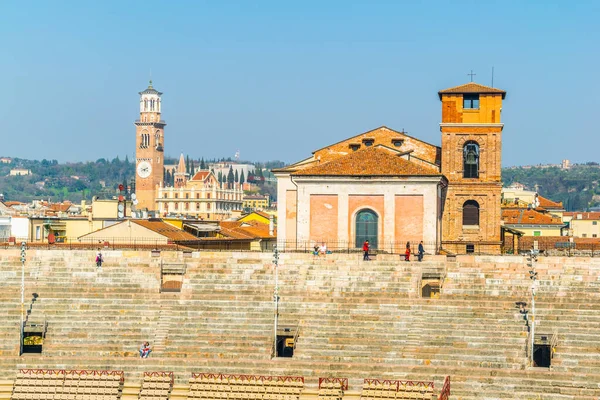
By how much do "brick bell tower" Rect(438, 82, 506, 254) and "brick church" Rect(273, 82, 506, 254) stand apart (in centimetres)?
6

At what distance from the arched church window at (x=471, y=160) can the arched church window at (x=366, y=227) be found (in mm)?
11179

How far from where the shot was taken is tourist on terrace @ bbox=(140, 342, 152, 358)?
53162 mm

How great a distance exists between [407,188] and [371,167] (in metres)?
2.63

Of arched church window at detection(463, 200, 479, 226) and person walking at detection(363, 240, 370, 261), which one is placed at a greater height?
arched church window at detection(463, 200, 479, 226)

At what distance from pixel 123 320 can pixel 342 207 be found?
1571 centimetres

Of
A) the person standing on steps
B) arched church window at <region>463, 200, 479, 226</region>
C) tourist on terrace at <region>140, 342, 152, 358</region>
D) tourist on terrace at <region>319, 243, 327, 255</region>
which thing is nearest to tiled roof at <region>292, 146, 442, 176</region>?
tourist on terrace at <region>319, 243, 327, 255</region>

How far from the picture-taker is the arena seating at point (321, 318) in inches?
1993

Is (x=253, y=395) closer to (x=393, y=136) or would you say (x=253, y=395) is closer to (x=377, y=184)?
(x=377, y=184)

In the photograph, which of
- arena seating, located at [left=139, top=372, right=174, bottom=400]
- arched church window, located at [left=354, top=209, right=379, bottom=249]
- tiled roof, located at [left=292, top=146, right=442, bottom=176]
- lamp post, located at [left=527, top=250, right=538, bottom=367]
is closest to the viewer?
arena seating, located at [left=139, top=372, right=174, bottom=400]

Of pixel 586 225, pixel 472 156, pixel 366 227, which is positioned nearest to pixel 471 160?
pixel 472 156

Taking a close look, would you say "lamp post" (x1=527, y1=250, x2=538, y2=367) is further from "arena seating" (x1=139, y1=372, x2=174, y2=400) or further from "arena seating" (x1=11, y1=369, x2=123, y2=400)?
"arena seating" (x1=11, y1=369, x2=123, y2=400)

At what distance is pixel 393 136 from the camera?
258 ft

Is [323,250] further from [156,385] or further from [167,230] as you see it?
[167,230]

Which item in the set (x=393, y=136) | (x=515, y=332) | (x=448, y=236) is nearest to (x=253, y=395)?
(x=515, y=332)
